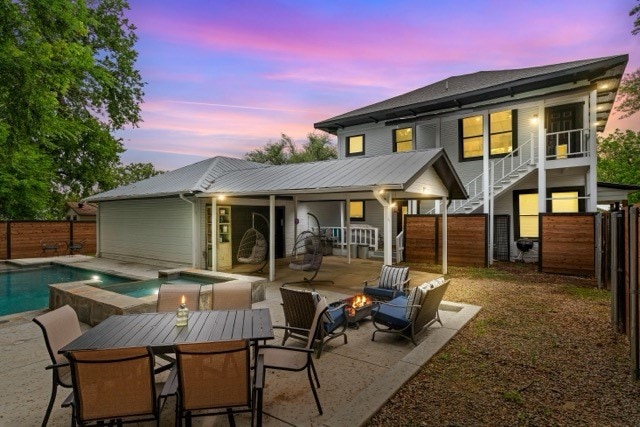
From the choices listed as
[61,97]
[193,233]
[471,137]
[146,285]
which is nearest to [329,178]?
[193,233]

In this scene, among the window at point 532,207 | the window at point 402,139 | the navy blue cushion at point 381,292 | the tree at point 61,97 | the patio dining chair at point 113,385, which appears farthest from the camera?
the window at point 402,139

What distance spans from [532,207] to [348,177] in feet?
28.7

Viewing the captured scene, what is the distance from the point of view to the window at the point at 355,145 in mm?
17078

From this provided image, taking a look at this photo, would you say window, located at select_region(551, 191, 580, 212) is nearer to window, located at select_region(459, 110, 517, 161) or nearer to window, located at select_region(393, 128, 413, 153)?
window, located at select_region(459, 110, 517, 161)

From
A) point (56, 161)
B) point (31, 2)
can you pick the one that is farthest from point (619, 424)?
point (56, 161)

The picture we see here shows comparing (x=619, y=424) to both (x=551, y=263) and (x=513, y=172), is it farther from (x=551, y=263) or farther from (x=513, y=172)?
(x=513, y=172)

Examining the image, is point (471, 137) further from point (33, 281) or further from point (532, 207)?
point (33, 281)

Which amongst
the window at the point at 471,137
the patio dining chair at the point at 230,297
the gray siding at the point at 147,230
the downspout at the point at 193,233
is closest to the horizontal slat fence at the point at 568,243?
the window at the point at 471,137

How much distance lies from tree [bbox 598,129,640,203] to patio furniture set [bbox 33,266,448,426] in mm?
30787

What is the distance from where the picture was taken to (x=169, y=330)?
3.44 metres

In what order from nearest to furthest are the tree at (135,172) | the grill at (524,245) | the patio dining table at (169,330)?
the patio dining table at (169,330) → the grill at (524,245) → the tree at (135,172)

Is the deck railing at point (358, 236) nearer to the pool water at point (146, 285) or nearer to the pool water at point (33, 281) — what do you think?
the pool water at point (146, 285)

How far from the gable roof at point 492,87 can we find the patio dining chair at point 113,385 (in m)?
13.7

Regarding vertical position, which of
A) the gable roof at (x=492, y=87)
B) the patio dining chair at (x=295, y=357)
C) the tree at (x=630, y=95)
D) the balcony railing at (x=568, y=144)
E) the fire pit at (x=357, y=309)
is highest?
the tree at (x=630, y=95)
